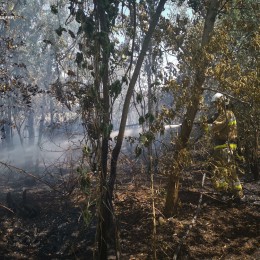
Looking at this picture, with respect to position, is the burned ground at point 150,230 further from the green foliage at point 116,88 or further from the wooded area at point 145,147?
the green foliage at point 116,88

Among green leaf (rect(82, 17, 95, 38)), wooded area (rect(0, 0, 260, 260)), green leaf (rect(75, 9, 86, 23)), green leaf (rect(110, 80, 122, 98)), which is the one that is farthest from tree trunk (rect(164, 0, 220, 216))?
green leaf (rect(75, 9, 86, 23))

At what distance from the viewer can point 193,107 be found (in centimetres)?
522

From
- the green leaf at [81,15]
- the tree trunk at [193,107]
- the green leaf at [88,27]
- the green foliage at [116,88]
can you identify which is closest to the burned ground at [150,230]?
the tree trunk at [193,107]

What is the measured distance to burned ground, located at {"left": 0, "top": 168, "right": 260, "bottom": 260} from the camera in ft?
16.9

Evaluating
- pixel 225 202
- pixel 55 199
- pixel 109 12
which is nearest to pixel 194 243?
pixel 225 202

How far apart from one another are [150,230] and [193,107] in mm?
2587

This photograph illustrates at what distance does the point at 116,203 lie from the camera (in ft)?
24.7

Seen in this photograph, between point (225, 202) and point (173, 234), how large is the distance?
169 centimetres

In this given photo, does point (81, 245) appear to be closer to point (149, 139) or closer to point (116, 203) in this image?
point (116, 203)

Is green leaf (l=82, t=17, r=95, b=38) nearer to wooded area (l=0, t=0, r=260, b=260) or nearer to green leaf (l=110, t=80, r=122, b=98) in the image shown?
wooded area (l=0, t=0, r=260, b=260)

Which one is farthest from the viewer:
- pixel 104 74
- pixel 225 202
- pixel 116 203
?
pixel 116 203

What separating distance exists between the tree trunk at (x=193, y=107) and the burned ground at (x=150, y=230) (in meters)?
0.27

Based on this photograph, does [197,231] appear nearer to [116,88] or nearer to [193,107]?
[193,107]

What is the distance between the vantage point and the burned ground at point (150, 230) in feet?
16.9
